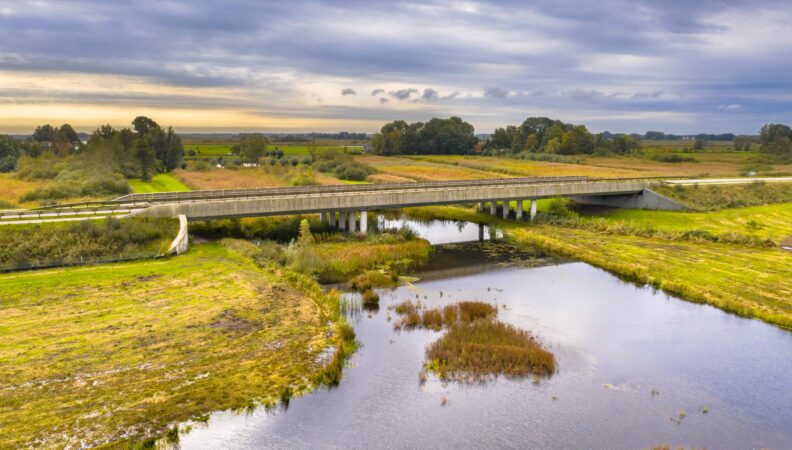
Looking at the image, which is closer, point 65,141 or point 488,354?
point 488,354

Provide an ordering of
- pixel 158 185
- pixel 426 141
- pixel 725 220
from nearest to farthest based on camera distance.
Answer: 1. pixel 725 220
2. pixel 158 185
3. pixel 426 141

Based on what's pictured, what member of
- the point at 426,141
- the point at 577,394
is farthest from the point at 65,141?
the point at 577,394

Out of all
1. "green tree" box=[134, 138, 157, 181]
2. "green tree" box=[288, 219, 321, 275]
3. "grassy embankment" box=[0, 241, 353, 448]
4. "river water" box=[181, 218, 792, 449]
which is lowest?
"river water" box=[181, 218, 792, 449]

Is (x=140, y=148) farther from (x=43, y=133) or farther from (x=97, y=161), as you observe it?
(x=43, y=133)

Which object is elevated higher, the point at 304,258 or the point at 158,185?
the point at 158,185

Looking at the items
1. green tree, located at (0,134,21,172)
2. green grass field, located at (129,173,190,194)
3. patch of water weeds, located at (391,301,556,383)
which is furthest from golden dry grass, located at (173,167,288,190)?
patch of water weeds, located at (391,301,556,383)

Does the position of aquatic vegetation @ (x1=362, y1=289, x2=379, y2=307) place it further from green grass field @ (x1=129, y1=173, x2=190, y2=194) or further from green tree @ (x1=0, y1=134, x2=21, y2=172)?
green tree @ (x1=0, y1=134, x2=21, y2=172)

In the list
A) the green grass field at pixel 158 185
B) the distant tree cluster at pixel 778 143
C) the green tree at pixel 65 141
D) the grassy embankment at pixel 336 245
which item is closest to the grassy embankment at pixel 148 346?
the grassy embankment at pixel 336 245

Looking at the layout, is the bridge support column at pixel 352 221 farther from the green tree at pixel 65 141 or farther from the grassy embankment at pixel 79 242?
the green tree at pixel 65 141

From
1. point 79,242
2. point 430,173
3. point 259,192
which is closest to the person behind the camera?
point 79,242
